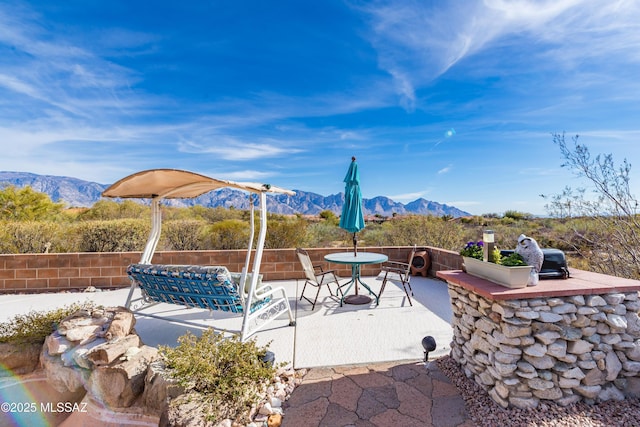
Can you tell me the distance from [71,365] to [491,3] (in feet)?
25.0

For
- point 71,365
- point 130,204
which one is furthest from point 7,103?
point 71,365

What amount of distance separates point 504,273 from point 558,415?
92 cm

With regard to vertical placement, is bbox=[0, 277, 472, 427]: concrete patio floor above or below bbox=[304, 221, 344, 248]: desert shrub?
below

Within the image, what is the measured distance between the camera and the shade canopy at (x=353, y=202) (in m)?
5.07

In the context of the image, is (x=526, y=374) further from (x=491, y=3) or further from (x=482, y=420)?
(x=491, y=3)

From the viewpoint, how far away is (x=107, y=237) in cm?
765

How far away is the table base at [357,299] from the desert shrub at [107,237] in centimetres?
584

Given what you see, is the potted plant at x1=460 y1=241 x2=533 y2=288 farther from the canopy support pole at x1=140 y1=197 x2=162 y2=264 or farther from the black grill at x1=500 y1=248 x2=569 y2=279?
the canopy support pole at x1=140 y1=197 x2=162 y2=264

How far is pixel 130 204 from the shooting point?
1383 cm

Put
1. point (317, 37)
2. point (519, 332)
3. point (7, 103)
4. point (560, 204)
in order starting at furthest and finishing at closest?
point (7, 103) → point (317, 37) → point (560, 204) → point (519, 332)

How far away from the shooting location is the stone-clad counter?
1992 millimetres

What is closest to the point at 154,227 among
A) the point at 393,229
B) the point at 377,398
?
the point at 377,398

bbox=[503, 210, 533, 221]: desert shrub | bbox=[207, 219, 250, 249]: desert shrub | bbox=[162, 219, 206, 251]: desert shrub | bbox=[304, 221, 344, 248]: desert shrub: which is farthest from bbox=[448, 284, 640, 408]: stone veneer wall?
bbox=[503, 210, 533, 221]: desert shrub

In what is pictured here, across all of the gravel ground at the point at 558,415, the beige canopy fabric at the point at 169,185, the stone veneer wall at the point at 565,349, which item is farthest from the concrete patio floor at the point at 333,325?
the beige canopy fabric at the point at 169,185
